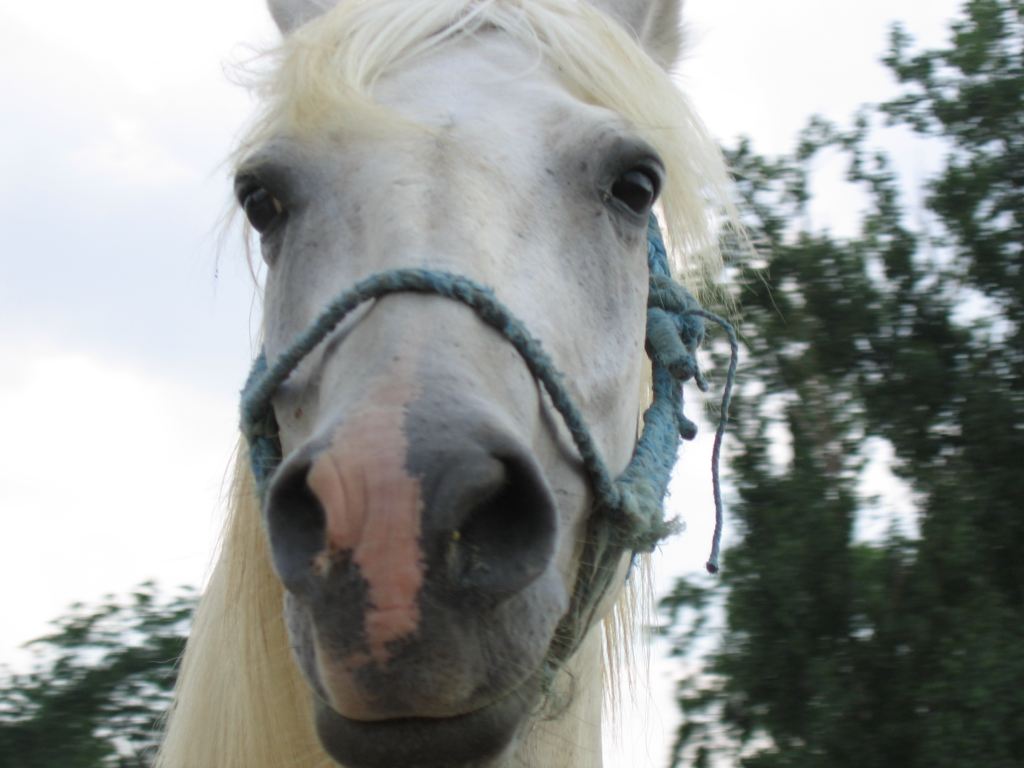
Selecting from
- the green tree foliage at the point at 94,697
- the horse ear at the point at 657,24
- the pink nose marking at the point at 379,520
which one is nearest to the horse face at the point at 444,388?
the pink nose marking at the point at 379,520

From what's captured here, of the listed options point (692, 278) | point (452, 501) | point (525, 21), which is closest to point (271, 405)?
point (452, 501)

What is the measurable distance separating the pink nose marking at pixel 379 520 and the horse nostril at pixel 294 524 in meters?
0.04

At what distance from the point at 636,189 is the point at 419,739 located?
1.11m

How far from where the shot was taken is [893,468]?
4.73 m

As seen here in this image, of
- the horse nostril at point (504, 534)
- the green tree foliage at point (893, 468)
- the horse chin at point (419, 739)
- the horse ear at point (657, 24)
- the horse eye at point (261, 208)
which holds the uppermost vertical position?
the horse ear at point (657, 24)

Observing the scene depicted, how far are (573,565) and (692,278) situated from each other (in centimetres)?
120

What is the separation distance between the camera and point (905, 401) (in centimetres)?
474

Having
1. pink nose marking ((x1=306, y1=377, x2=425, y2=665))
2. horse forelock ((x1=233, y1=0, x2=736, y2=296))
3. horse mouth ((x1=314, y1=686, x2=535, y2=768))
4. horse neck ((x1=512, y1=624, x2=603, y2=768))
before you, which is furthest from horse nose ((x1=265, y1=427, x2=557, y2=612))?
horse forelock ((x1=233, y1=0, x2=736, y2=296))

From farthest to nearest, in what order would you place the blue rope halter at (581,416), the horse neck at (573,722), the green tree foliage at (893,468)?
1. the green tree foliage at (893,468)
2. the horse neck at (573,722)
3. the blue rope halter at (581,416)

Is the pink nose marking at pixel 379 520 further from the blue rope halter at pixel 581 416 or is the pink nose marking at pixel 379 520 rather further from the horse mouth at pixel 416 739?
the blue rope halter at pixel 581 416

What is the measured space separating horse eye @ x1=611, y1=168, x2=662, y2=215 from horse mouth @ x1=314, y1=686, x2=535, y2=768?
981 millimetres

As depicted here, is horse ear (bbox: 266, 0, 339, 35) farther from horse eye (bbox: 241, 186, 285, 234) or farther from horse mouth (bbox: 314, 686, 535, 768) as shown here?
horse mouth (bbox: 314, 686, 535, 768)

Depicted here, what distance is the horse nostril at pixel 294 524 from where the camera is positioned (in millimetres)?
1472

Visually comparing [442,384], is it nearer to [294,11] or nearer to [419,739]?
[419,739]
